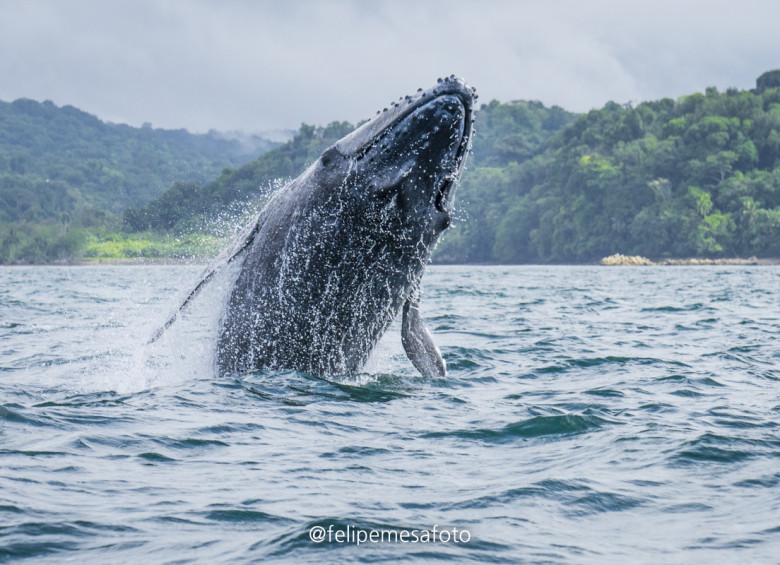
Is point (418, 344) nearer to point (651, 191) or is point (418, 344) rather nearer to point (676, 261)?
point (676, 261)

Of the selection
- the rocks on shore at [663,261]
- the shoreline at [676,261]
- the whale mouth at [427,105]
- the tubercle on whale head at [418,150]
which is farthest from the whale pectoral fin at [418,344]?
the rocks on shore at [663,261]

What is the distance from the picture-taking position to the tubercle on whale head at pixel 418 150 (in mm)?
7219

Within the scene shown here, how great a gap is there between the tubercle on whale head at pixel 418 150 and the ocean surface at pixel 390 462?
182 centimetres

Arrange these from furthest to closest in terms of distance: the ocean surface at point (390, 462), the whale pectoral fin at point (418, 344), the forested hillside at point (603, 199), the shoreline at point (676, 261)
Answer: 1. the forested hillside at point (603, 199)
2. the shoreline at point (676, 261)
3. the whale pectoral fin at point (418, 344)
4. the ocean surface at point (390, 462)

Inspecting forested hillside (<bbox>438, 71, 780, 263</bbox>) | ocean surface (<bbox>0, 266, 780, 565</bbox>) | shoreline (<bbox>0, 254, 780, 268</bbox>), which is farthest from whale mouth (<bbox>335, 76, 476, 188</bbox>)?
forested hillside (<bbox>438, 71, 780, 263</bbox>)

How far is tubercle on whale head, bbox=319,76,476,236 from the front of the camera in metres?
7.22

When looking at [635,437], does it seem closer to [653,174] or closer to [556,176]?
[653,174]

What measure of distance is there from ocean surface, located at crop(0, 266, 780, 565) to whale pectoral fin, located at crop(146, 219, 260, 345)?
0.33 metres

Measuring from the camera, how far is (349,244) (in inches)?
313

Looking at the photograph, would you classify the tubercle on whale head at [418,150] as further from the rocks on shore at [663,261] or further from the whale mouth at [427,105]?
the rocks on shore at [663,261]

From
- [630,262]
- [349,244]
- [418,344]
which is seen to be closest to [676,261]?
[630,262]

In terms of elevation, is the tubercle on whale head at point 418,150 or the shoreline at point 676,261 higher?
the shoreline at point 676,261

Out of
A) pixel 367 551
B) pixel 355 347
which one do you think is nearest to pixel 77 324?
pixel 355 347

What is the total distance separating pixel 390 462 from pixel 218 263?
281 cm
